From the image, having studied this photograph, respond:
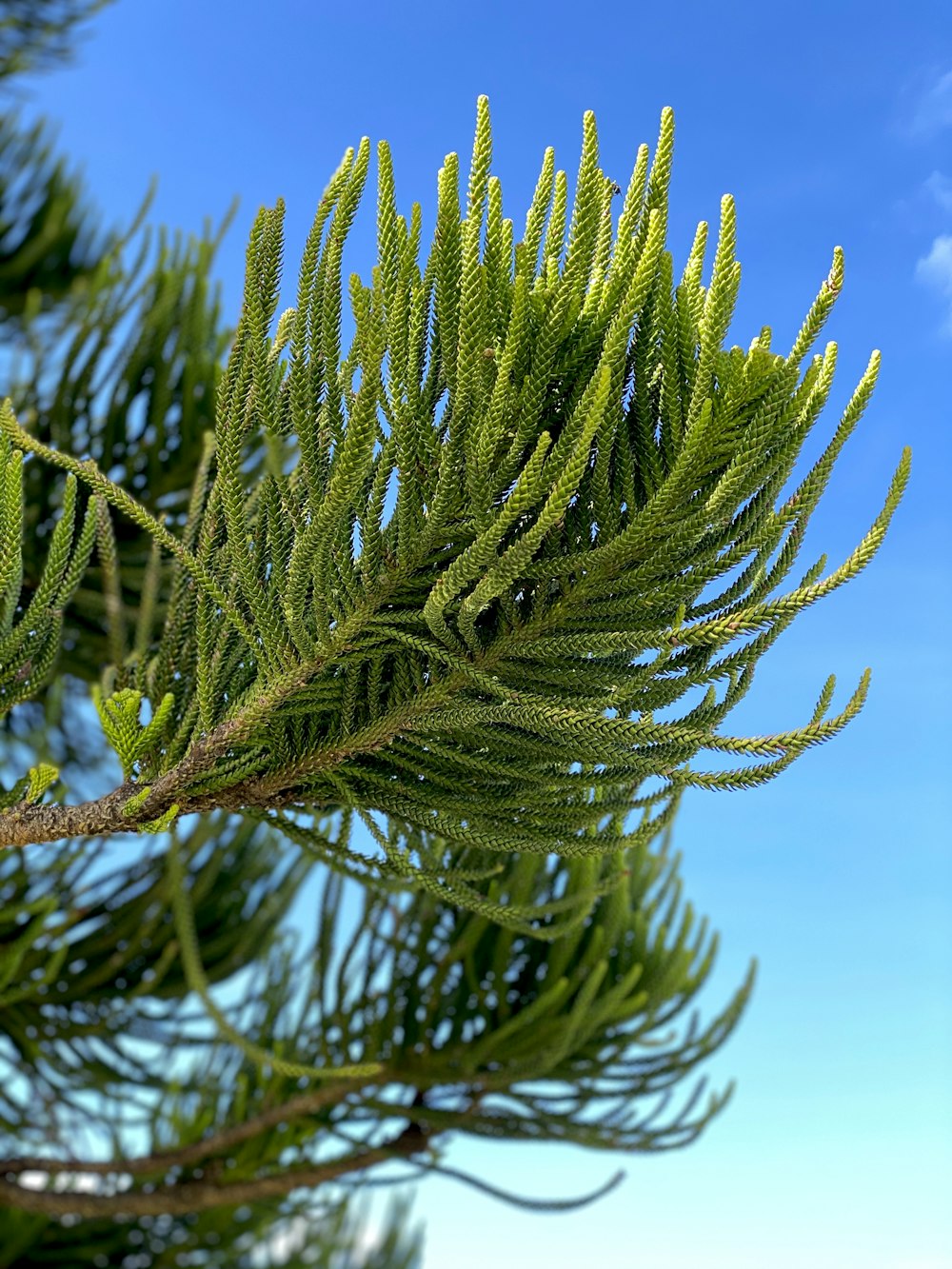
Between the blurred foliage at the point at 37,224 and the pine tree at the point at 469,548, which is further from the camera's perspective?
the blurred foliage at the point at 37,224

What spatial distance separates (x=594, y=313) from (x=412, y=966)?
1286 mm

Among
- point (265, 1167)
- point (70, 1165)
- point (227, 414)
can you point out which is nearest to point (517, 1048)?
point (265, 1167)

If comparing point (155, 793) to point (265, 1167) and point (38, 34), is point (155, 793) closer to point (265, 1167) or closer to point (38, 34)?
point (265, 1167)

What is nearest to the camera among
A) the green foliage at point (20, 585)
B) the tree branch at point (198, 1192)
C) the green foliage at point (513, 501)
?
the green foliage at point (513, 501)

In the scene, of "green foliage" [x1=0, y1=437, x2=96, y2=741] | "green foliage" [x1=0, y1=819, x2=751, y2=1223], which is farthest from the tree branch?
"green foliage" [x1=0, y1=437, x2=96, y2=741]

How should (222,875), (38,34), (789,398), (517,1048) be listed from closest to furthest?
(789,398) → (517,1048) → (222,875) → (38,34)

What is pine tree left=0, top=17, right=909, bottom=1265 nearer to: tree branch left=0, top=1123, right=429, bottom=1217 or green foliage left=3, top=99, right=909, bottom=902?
green foliage left=3, top=99, right=909, bottom=902

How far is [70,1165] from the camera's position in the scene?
2.00 metres

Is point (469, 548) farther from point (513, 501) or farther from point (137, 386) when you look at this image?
point (137, 386)

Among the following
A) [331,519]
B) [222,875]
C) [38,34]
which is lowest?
→ [331,519]

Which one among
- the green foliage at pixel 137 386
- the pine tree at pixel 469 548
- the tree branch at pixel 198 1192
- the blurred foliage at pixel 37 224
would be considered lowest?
the tree branch at pixel 198 1192

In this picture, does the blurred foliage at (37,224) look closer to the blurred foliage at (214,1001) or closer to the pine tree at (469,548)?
the blurred foliage at (214,1001)

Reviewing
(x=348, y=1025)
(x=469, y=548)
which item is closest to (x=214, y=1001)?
(x=348, y=1025)

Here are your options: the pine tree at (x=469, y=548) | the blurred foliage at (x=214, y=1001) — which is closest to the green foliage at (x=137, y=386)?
the blurred foliage at (x=214, y=1001)
